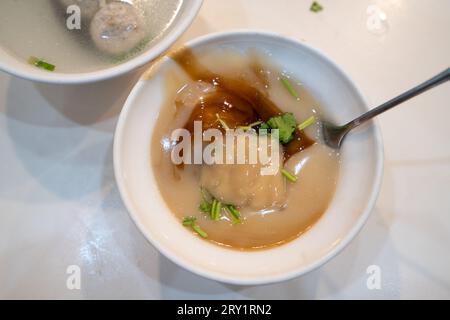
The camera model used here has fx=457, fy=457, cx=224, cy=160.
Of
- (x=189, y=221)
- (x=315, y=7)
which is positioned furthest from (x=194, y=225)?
(x=315, y=7)

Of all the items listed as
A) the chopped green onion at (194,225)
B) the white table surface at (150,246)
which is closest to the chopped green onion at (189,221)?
the chopped green onion at (194,225)

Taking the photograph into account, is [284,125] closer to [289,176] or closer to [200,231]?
[289,176]

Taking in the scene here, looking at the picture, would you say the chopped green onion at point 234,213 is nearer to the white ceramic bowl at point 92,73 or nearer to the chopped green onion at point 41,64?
the white ceramic bowl at point 92,73

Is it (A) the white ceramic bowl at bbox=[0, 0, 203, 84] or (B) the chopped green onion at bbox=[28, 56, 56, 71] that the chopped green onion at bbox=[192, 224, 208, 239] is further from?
(B) the chopped green onion at bbox=[28, 56, 56, 71]

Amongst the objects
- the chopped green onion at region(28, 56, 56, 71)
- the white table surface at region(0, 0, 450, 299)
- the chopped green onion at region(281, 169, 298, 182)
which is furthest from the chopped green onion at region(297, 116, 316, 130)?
the chopped green onion at region(28, 56, 56, 71)
